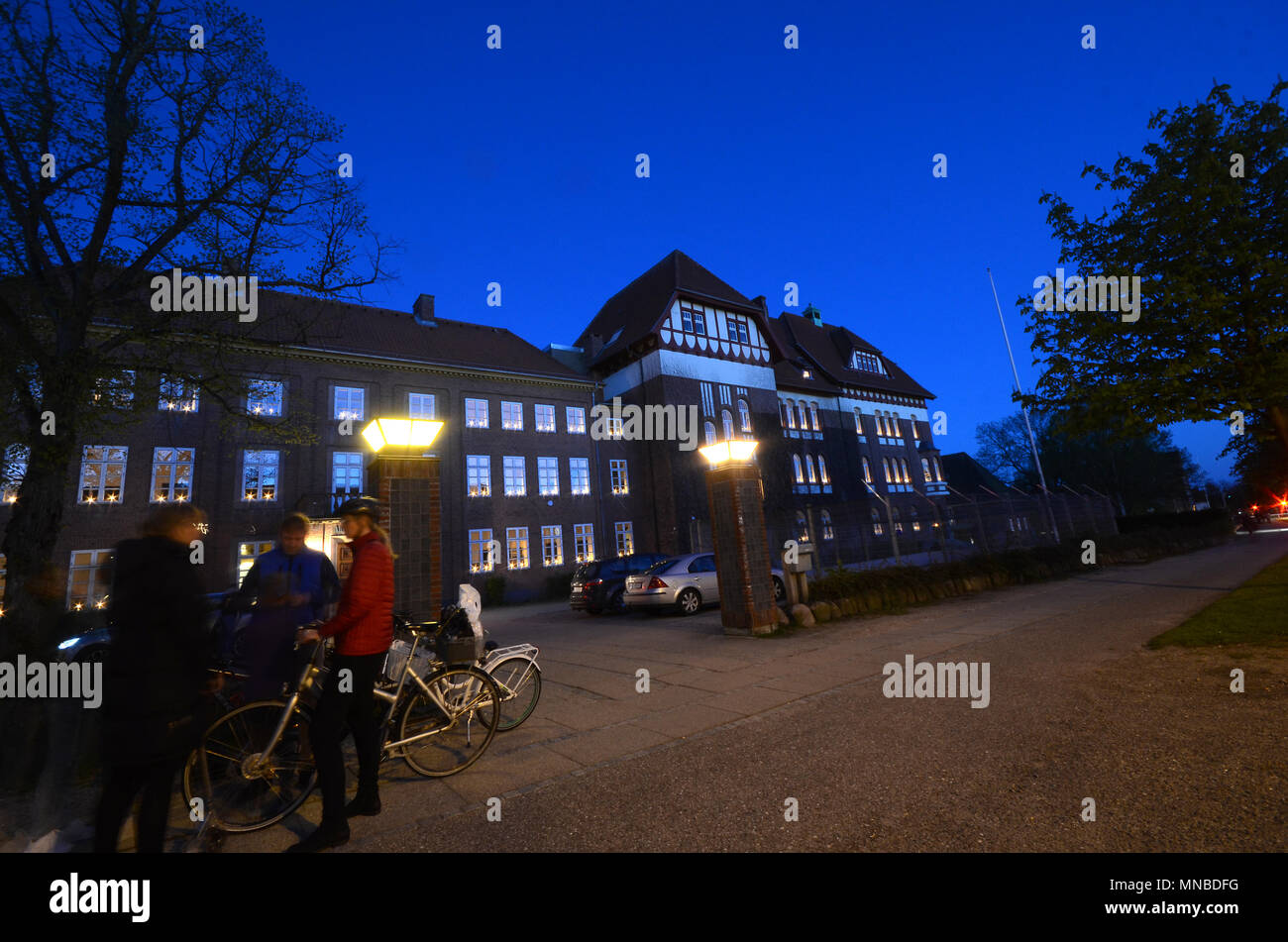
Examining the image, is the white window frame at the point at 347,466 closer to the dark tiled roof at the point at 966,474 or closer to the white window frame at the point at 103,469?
the white window frame at the point at 103,469

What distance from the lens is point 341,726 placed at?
3549 millimetres

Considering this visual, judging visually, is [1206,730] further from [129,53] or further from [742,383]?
[742,383]

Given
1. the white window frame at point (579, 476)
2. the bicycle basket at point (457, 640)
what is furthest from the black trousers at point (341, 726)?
the white window frame at point (579, 476)

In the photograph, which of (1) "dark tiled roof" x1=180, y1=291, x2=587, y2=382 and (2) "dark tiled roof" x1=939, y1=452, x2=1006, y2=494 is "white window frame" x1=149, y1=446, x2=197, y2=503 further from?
(2) "dark tiled roof" x1=939, y1=452, x2=1006, y2=494

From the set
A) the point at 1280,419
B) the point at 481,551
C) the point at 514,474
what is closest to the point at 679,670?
the point at 1280,419

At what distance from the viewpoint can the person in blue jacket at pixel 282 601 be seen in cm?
412

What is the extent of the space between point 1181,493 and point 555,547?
60137 mm

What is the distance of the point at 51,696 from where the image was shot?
193 inches

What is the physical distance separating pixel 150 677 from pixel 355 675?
102cm

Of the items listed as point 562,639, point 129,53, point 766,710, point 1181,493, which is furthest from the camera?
point 1181,493

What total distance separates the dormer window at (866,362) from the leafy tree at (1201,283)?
36911 mm

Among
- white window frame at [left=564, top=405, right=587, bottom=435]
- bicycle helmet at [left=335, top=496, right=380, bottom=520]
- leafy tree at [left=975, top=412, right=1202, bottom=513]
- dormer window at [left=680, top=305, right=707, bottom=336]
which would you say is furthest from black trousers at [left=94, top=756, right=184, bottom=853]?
leafy tree at [left=975, top=412, right=1202, bottom=513]

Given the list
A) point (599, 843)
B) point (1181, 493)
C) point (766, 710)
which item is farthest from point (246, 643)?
point (1181, 493)

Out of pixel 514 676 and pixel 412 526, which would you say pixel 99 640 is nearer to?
pixel 412 526
